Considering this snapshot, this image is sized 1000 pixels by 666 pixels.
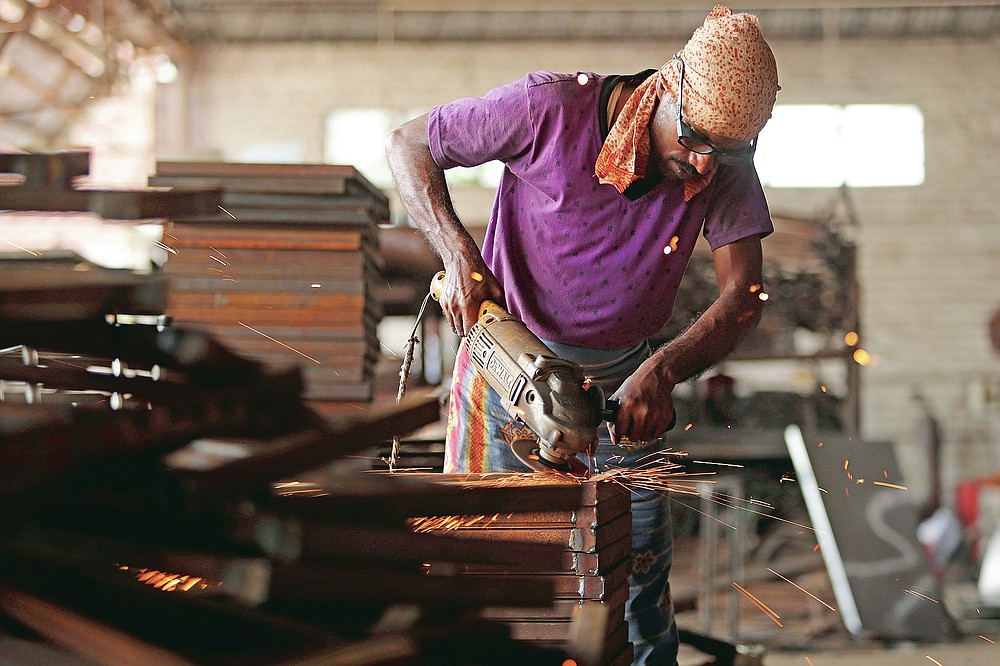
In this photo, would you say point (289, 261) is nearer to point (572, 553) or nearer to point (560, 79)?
point (560, 79)

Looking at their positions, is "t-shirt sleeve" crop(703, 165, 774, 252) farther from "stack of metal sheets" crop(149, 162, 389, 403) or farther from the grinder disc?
"stack of metal sheets" crop(149, 162, 389, 403)

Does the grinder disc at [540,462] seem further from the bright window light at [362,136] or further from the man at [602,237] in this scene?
the bright window light at [362,136]

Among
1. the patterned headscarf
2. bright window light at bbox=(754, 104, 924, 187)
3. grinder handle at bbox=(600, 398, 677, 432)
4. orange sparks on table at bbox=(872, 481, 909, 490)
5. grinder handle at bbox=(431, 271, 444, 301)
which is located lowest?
orange sparks on table at bbox=(872, 481, 909, 490)

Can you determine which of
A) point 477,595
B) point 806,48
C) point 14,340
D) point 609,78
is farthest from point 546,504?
point 806,48

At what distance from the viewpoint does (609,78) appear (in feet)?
7.25

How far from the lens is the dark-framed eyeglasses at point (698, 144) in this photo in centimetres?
197

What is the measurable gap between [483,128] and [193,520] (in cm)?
→ 155

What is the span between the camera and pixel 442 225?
2223mm

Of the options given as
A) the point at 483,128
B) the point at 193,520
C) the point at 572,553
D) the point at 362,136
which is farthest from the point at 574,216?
the point at 362,136

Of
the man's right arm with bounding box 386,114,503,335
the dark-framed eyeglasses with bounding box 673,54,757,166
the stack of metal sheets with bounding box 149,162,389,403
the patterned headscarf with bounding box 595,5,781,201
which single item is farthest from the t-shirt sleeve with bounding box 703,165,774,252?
the stack of metal sheets with bounding box 149,162,389,403

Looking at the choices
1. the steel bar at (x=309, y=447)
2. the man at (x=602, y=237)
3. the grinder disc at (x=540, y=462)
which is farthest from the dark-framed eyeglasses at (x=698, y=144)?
the steel bar at (x=309, y=447)

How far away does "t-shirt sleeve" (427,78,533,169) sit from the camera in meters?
2.17

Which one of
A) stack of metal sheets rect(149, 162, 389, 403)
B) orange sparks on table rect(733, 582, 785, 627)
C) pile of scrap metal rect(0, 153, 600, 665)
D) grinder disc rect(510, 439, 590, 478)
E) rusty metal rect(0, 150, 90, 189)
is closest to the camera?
pile of scrap metal rect(0, 153, 600, 665)

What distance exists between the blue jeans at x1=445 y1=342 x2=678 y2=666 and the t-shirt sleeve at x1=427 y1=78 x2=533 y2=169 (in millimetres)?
463
